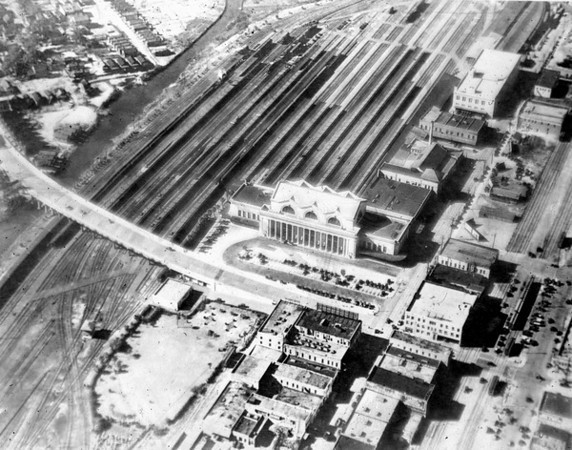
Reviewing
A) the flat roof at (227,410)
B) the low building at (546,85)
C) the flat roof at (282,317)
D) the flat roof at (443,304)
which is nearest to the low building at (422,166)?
the flat roof at (443,304)

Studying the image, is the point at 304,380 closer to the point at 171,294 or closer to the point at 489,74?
the point at 171,294

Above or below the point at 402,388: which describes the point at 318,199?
above

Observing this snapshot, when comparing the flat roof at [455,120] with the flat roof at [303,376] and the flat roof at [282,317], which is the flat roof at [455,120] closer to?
the flat roof at [282,317]

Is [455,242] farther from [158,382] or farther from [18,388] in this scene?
[18,388]

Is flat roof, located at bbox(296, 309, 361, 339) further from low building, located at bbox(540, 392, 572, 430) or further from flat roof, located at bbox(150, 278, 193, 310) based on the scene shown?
low building, located at bbox(540, 392, 572, 430)

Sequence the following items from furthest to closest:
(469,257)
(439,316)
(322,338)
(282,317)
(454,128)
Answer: (454,128)
(469,257)
(282,317)
(439,316)
(322,338)

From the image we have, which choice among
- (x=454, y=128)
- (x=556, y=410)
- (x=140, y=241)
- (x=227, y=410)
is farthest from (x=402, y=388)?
(x=454, y=128)

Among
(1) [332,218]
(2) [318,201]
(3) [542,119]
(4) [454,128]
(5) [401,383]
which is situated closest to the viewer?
(5) [401,383]
